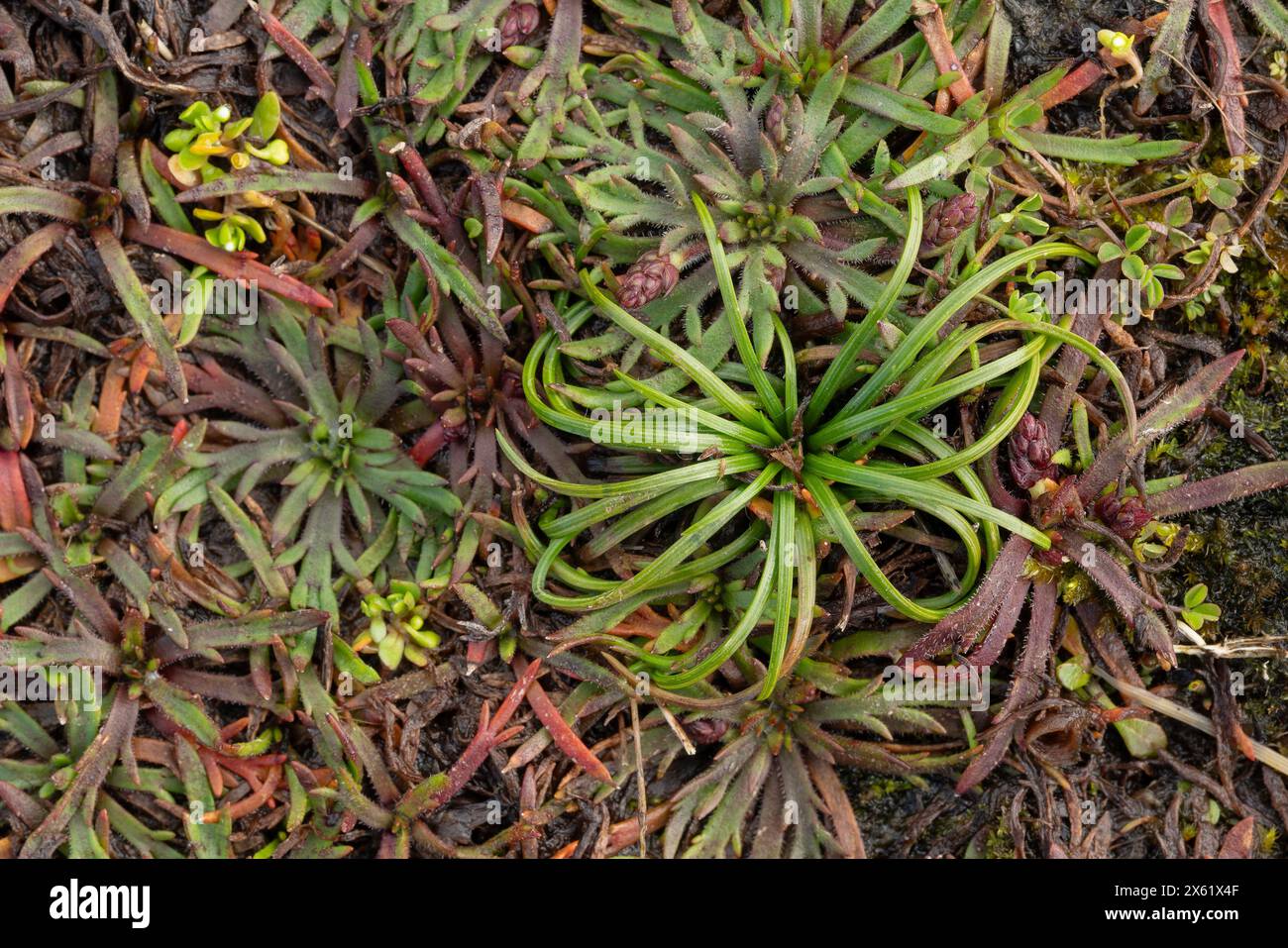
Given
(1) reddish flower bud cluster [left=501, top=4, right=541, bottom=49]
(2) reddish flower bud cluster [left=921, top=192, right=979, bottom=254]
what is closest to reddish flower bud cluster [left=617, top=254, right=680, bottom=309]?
(2) reddish flower bud cluster [left=921, top=192, right=979, bottom=254]

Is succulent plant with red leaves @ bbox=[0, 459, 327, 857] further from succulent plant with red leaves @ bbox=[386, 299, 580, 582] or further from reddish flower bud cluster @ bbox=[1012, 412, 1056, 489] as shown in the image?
reddish flower bud cluster @ bbox=[1012, 412, 1056, 489]

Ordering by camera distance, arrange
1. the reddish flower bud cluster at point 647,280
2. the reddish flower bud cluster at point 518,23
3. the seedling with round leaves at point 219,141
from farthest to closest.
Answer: the reddish flower bud cluster at point 518,23 < the seedling with round leaves at point 219,141 < the reddish flower bud cluster at point 647,280

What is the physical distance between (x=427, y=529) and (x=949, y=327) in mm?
1844

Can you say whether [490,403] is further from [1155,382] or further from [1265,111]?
[1265,111]

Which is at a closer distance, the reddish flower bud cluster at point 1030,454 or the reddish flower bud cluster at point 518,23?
the reddish flower bud cluster at point 1030,454

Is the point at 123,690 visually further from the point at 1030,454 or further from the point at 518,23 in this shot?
the point at 1030,454

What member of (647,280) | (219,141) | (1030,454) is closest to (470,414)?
(647,280)

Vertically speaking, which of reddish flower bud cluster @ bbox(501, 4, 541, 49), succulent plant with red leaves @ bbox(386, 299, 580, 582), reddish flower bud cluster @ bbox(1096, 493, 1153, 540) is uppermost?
reddish flower bud cluster @ bbox(501, 4, 541, 49)

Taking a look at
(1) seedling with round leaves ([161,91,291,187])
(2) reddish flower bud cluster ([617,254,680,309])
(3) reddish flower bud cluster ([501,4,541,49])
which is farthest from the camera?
(3) reddish flower bud cluster ([501,4,541,49])

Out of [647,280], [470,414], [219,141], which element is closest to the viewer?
[647,280]

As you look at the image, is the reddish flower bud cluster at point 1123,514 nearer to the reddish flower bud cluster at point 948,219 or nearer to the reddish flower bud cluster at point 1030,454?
the reddish flower bud cluster at point 1030,454

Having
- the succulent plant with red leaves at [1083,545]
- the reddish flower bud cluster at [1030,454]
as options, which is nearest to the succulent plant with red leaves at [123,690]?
the succulent plant with red leaves at [1083,545]

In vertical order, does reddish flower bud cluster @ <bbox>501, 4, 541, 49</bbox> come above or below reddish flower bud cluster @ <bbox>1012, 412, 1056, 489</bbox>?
above

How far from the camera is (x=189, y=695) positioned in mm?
3160
